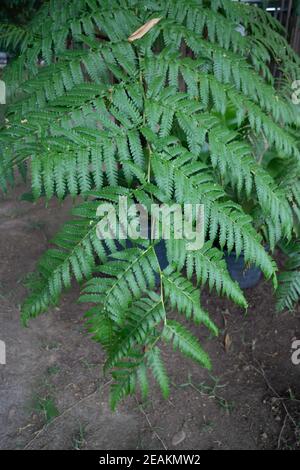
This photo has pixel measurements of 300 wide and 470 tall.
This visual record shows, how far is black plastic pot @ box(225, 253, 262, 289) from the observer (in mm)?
2217

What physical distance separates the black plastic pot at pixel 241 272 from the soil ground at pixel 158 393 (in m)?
0.06

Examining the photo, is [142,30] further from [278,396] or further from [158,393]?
[278,396]

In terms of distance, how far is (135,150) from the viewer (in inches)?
44.1

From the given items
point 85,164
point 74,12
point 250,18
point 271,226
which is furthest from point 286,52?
point 85,164

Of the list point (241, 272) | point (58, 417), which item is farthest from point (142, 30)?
point (58, 417)

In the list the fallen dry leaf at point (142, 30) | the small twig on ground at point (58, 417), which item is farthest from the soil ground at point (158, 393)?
the fallen dry leaf at point (142, 30)

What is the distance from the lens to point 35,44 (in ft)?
4.50

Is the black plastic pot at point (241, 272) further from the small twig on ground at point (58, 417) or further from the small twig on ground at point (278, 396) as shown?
the small twig on ground at point (58, 417)

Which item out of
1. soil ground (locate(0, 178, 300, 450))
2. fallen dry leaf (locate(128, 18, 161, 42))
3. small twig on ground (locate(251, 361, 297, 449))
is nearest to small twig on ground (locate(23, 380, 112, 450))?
soil ground (locate(0, 178, 300, 450))

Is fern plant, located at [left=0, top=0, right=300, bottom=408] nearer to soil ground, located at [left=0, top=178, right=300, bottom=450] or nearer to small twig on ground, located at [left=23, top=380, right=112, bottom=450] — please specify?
soil ground, located at [left=0, top=178, right=300, bottom=450]

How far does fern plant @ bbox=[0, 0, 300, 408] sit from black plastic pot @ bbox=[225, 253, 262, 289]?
28.6 inches

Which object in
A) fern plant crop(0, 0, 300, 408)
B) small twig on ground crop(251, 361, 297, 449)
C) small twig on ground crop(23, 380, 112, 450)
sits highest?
fern plant crop(0, 0, 300, 408)

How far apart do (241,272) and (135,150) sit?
4.31ft

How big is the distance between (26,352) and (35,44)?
4.36ft
